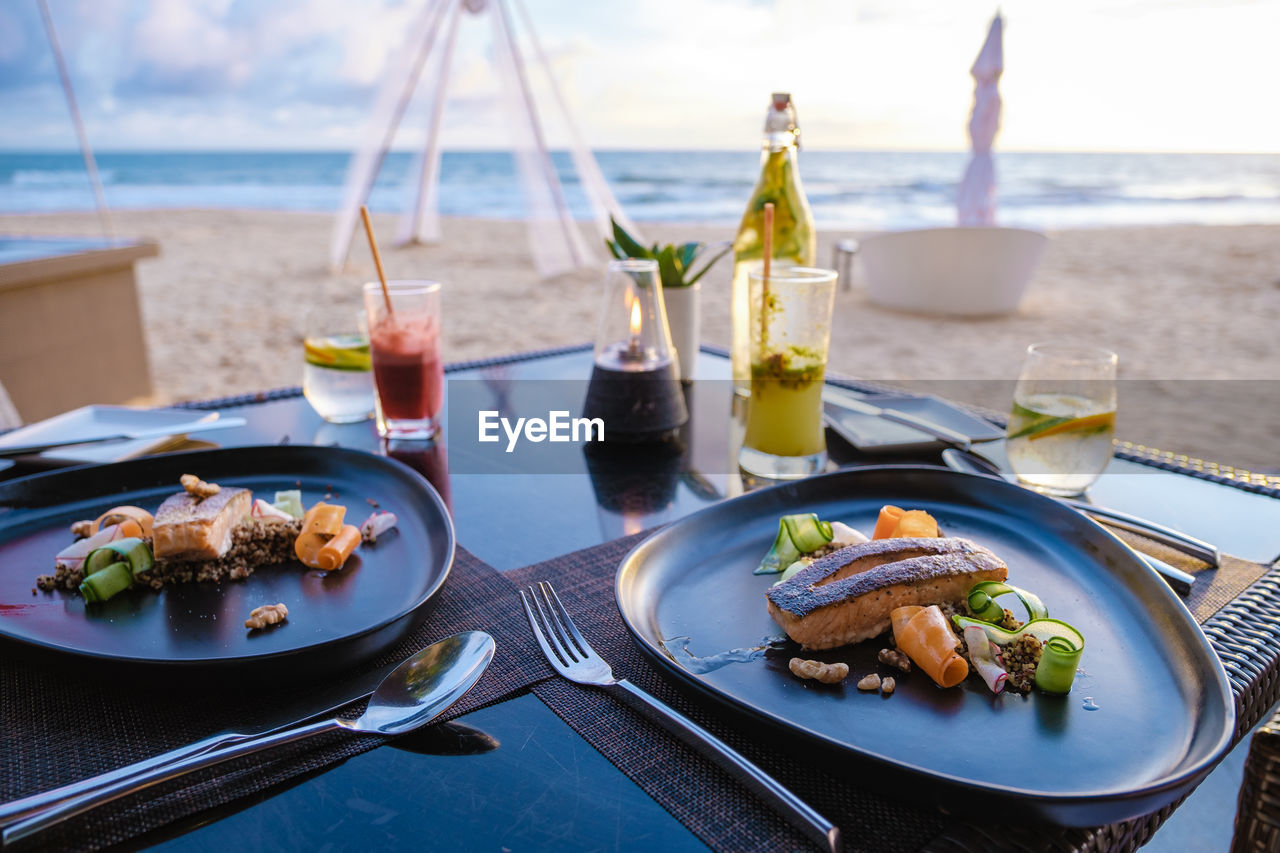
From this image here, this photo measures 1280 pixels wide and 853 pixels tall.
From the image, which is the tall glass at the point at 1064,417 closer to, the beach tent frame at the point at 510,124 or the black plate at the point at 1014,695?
the black plate at the point at 1014,695

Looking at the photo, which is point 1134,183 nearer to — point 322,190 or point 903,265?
point 903,265

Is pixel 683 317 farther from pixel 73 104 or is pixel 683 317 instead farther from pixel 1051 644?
pixel 73 104

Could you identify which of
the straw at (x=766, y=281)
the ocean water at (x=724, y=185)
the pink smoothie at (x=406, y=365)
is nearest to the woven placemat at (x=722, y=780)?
the straw at (x=766, y=281)

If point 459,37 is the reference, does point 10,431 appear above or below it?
below

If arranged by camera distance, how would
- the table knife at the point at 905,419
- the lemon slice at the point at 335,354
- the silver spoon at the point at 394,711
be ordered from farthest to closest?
the lemon slice at the point at 335,354 < the table knife at the point at 905,419 < the silver spoon at the point at 394,711

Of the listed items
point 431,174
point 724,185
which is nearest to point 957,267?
point 431,174

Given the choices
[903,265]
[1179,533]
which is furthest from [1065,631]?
[903,265]
